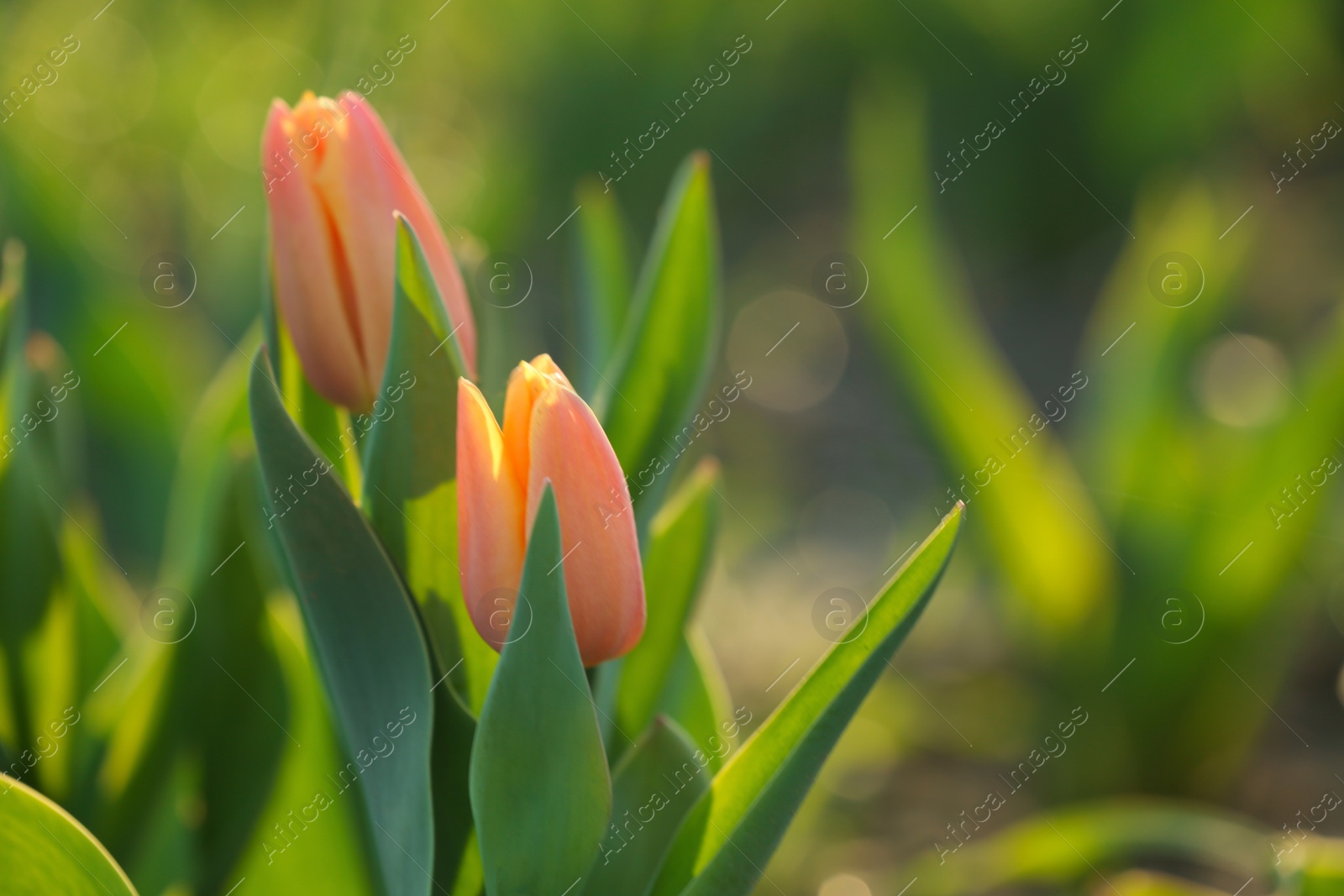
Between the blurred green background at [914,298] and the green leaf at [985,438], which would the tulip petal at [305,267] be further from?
the green leaf at [985,438]

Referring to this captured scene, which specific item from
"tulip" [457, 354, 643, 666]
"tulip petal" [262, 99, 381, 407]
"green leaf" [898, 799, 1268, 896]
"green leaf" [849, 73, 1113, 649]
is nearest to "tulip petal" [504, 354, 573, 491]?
"tulip" [457, 354, 643, 666]

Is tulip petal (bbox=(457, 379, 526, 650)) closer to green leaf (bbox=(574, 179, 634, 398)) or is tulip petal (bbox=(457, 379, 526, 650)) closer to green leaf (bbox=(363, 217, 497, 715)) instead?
green leaf (bbox=(363, 217, 497, 715))

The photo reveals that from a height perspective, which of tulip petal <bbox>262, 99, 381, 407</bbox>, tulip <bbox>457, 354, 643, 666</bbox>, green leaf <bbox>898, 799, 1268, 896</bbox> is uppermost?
tulip petal <bbox>262, 99, 381, 407</bbox>

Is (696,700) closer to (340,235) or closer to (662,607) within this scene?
(662,607)

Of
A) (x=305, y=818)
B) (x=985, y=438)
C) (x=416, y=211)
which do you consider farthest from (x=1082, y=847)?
(x=416, y=211)

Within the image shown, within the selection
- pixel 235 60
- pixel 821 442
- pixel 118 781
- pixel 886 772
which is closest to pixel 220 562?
pixel 118 781

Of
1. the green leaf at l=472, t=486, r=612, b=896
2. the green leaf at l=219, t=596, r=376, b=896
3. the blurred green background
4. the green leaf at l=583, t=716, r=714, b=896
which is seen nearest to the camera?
the green leaf at l=472, t=486, r=612, b=896
